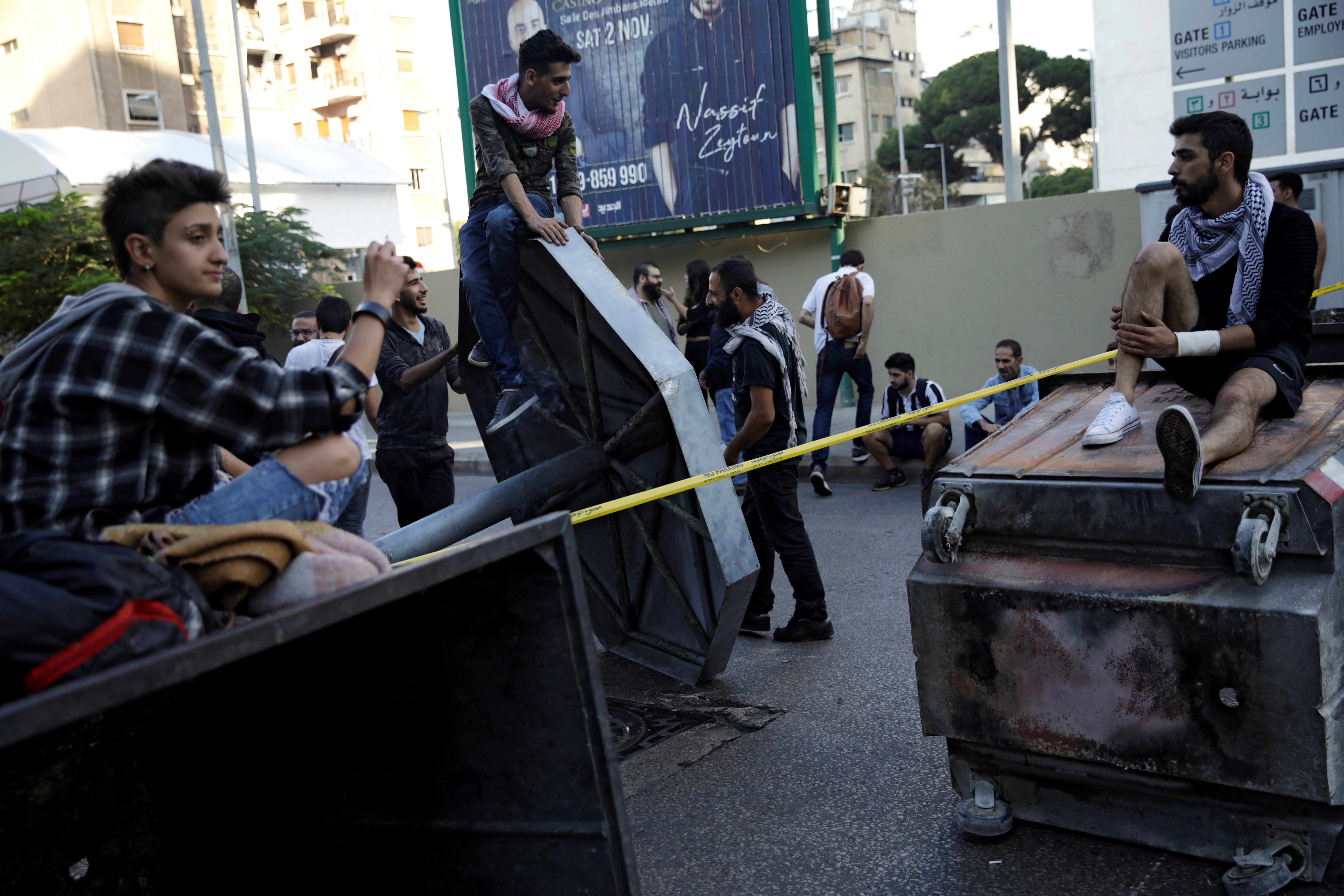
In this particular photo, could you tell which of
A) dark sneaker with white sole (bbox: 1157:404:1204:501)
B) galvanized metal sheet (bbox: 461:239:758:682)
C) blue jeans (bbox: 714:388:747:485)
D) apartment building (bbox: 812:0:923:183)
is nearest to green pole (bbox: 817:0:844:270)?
blue jeans (bbox: 714:388:747:485)

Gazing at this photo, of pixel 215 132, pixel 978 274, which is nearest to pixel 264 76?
pixel 215 132

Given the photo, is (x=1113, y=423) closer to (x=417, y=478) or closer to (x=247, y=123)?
(x=417, y=478)

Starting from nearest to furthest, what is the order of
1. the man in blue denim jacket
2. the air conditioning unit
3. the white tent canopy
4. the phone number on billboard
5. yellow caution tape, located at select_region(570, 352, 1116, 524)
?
1. yellow caution tape, located at select_region(570, 352, 1116, 524)
2. the man in blue denim jacket
3. the air conditioning unit
4. the phone number on billboard
5. the white tent canopy

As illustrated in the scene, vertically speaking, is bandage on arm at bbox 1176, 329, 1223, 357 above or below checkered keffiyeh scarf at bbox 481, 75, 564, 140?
below

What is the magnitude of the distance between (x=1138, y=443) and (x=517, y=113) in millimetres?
3381

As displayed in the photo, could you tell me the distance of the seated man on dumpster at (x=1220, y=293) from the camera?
3375 millimetres

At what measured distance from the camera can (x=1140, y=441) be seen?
128 inches

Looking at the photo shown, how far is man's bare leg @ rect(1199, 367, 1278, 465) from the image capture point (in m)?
2.92

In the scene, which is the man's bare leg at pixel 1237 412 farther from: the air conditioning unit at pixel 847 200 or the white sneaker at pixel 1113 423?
the air conditioning unit at pixel 847 200

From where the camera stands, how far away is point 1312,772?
255cm

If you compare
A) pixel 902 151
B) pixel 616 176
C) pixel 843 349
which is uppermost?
pixel 902 151

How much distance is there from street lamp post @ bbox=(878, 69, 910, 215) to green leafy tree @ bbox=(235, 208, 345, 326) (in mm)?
33701

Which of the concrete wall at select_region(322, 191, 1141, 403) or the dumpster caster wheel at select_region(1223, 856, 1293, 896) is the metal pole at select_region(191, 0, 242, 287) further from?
the dumpster caster wheel at select_region(1223, 856, 1293, 896)

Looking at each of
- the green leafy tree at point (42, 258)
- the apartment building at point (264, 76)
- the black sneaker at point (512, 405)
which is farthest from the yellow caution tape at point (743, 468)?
the apartment building at point (264, 76)
